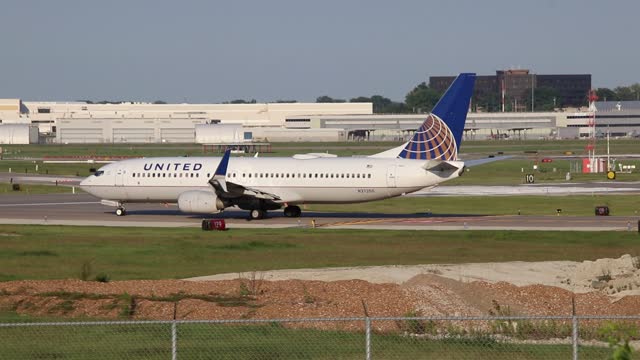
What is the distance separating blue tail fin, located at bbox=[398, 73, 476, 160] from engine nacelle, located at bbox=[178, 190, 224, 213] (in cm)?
1128

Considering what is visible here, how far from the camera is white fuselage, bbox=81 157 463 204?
61.5 metres

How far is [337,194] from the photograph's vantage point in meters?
63.2

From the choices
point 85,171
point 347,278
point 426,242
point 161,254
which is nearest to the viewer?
point 347,278

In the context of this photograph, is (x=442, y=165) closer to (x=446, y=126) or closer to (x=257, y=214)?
(x=446, y=126)

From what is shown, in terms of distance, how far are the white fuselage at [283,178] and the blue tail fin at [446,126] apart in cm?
114

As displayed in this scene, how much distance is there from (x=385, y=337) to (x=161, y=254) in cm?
2137

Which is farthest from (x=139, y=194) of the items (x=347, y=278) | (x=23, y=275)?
(x=347, y=278)

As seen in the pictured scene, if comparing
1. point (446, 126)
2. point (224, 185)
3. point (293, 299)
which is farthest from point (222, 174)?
point (293, 299)

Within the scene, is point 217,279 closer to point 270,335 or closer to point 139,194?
point 270,335

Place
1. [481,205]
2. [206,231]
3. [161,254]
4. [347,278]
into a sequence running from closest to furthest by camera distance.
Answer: [347,278], [161,254], [206,231], [481,205]

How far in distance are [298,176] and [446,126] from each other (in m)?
8.75

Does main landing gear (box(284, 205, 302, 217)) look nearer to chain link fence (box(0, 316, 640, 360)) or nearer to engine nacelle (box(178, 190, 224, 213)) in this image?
engine nacelle (box(178, 190, 224, 213))

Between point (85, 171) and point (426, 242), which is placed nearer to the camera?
point (426, 242)

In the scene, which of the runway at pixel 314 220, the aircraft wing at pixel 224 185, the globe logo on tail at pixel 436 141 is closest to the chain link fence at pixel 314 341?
the runway at pixel 314 220
